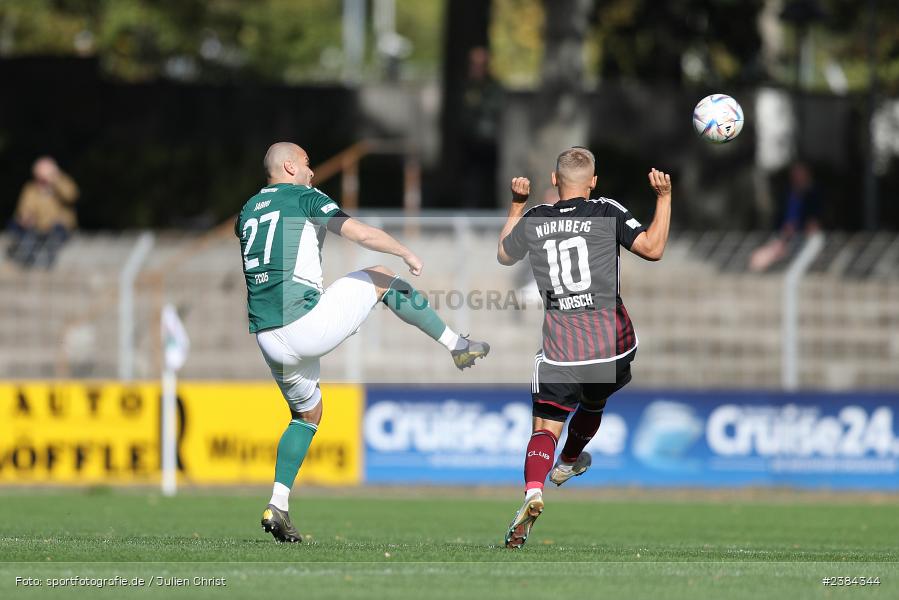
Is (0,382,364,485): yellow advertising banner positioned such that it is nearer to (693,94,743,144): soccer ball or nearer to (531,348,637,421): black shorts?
(693,94,743,144): soccer ball

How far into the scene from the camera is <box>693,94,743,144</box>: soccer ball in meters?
10.8

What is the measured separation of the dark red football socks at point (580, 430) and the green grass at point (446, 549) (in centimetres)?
64

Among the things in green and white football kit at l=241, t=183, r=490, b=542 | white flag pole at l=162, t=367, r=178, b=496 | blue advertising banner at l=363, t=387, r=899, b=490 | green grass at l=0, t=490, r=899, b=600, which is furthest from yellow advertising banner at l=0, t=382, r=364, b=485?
green and white football kit at l=241, t=183, r=490, b=542

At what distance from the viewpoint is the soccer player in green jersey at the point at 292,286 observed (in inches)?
383

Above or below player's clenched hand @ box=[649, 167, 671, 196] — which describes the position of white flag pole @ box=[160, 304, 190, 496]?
below

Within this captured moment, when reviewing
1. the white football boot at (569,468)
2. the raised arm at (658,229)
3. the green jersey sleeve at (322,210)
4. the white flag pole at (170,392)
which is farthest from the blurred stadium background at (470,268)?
the green jersey sleeve at (322,210)

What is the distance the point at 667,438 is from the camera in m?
19.0

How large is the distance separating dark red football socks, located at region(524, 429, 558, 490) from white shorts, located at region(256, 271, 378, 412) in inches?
51.2

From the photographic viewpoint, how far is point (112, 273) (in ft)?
66.5

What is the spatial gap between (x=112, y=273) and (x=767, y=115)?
44.5 ft

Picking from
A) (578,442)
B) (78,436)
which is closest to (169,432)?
(78,436)

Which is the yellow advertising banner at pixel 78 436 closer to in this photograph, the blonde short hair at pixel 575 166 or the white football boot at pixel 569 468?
the white football boot at pixel 569 468

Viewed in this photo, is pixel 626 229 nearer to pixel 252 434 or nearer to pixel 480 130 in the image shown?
pixel 252 434

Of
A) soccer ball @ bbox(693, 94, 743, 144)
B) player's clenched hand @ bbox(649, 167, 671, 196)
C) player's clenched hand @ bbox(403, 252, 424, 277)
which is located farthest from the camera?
soccer ball @ bbox(693, 94, 743, 144)
